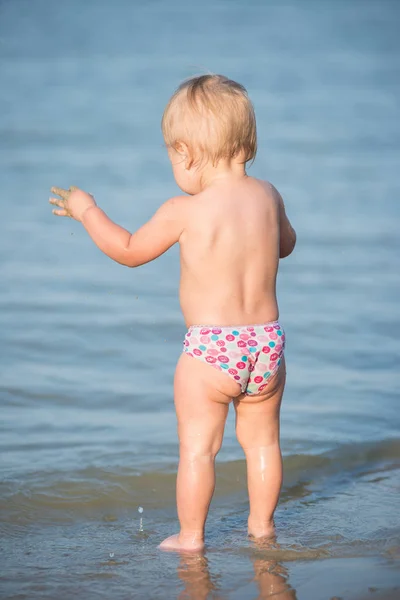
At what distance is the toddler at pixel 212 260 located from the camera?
132 inches

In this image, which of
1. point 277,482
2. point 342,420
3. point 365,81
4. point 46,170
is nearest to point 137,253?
point 277,482

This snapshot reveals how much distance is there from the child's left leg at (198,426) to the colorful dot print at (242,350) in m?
0.03

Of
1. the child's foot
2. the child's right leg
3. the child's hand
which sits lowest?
the child's foot

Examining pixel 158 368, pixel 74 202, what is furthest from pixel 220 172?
pixel 158 368

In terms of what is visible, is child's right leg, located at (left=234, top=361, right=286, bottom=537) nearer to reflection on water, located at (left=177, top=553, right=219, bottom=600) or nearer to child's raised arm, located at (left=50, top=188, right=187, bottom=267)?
reflection on water, located at (left=177, top=553, right=219, bottom=600)

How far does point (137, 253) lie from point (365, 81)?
43.6 ft

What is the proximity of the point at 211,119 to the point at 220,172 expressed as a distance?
17cm

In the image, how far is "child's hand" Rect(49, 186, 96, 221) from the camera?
358 centimetres

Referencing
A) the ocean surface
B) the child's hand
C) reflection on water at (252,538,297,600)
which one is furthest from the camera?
the child's hand

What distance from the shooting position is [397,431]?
15.9ft

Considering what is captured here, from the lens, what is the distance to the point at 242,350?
3355 millimetres

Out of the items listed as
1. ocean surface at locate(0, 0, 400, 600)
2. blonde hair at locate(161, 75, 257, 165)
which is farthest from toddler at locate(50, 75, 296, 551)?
ocean surface at locate(0, 0, 400, 600)

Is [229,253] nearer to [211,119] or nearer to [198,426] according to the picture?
[211,119]

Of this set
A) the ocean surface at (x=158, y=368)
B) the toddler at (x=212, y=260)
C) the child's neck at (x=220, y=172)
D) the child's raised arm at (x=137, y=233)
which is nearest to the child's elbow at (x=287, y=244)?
the toddler at (x=212, y=260)
